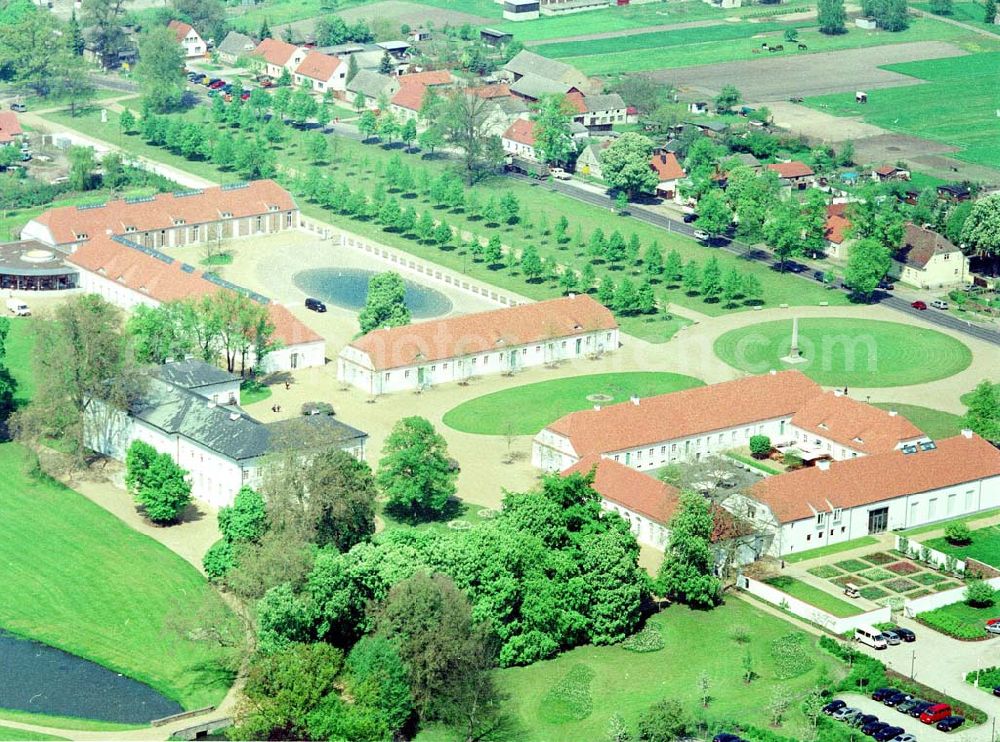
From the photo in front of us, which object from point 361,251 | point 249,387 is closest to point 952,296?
point 361,251

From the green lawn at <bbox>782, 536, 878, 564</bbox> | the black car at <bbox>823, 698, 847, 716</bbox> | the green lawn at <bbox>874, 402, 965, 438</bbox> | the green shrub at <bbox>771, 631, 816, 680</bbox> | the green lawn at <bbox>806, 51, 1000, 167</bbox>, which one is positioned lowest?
the green lawn at <bbox>782, 536, 878, 564</bbox>

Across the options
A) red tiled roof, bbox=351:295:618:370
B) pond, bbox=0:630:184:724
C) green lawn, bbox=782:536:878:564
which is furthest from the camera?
red tiled roof, bbox=351:295:618:370

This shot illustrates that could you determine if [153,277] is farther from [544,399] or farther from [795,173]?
[795,173]

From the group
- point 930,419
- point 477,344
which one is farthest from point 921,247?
point 477,344

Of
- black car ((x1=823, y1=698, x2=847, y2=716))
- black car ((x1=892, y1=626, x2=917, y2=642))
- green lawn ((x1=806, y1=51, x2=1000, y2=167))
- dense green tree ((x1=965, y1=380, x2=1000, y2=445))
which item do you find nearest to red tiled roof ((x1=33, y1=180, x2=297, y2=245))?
dense green tree ((x1=965, y1=380, x2=1000, y2=445))

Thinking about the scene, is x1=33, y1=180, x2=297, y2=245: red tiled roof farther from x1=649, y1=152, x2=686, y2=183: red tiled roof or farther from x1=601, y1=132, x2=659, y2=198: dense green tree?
x1=649, y1=152, x2=686, y2=183: red tiled roof

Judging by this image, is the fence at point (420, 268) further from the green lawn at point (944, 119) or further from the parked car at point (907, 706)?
the green lawn at point (944, 119)
